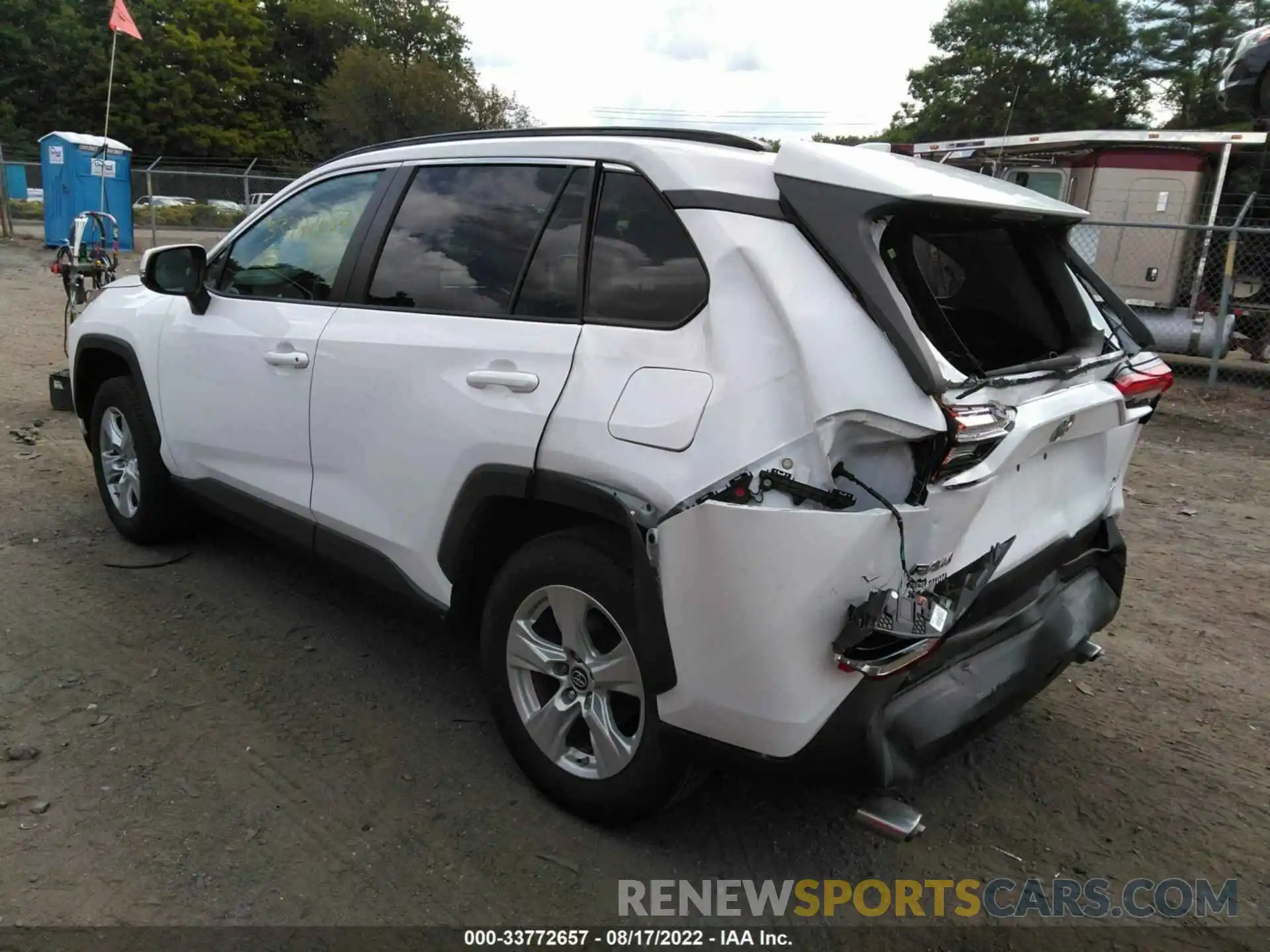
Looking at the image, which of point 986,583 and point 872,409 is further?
point 986,583

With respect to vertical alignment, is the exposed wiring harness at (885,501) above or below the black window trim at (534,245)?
below

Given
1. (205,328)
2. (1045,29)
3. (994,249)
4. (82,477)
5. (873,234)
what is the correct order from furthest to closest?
(1045,29) → (82,477) → (205,328) → (994,249) → (873,234)

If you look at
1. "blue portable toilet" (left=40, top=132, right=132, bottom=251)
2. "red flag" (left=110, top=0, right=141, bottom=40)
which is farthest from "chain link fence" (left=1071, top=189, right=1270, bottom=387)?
"blue portable toilet" (left=40, top=132, right=132, bottom=251)

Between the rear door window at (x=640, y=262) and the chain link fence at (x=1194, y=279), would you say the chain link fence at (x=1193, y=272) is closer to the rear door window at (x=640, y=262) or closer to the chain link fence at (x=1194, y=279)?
the chain link fence at (x=1194, y=279)

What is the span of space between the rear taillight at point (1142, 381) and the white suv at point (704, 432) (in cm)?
1

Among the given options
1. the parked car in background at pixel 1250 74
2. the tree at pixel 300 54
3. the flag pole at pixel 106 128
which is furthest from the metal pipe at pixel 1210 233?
the tree at pixel 300 54

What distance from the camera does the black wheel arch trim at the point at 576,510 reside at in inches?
91.1

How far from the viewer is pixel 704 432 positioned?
87.3 inches

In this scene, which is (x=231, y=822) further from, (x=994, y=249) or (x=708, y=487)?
(x=994, y=249)

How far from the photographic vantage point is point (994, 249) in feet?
9.48

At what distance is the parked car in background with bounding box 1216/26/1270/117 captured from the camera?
7.46m

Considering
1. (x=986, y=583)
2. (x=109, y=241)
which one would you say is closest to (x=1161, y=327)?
(x=986, y=583)

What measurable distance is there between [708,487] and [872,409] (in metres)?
0.41

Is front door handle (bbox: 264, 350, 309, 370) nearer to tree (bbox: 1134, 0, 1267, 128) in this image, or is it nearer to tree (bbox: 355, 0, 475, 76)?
tree (bbox: 1134, 0, 1267, 128)
